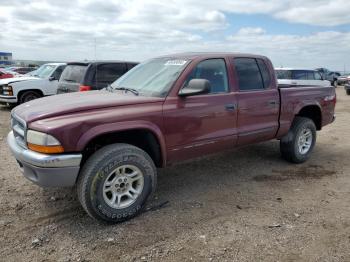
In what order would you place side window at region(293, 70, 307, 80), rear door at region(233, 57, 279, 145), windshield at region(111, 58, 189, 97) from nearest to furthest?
windshield at region(111, 58, 189, 97) < rear door at region(233, 57, 279, 145) < side window at region(293, 70, 307, 80)

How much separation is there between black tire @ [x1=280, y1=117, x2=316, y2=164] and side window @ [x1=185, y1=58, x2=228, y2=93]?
1.78 meters

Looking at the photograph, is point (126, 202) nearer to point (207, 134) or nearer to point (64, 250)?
point (64, 250)

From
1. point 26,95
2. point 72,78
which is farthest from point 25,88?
point 72,78

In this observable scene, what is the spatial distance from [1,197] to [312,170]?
181 inches

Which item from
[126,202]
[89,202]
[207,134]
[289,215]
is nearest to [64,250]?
[89,202]

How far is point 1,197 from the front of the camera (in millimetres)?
4414

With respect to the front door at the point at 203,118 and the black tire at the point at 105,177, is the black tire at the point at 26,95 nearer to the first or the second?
the front door at the point at 203,118

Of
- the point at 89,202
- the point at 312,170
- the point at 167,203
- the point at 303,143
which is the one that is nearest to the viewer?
the point at 89,202

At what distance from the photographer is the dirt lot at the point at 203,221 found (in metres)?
3.24

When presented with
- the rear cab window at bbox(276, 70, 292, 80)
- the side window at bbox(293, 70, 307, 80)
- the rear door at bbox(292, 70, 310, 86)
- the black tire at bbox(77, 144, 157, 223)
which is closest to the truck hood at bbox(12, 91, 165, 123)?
the black tire at bbox(77, 144, 157, 223)

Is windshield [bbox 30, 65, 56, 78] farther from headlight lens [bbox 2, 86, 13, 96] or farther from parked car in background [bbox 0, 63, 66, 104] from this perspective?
headlight lens [bbox 2, 86, 13, 96]

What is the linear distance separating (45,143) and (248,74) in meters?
3.05

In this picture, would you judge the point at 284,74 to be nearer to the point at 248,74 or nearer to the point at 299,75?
the point at 299,75

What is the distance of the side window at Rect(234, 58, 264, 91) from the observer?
4945 millimetres
